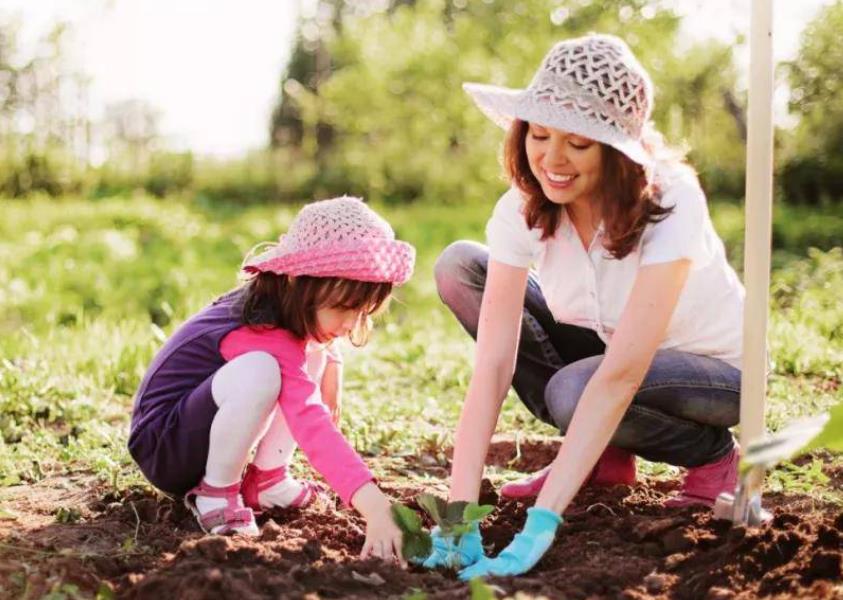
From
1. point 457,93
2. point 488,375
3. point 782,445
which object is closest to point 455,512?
point 488,375

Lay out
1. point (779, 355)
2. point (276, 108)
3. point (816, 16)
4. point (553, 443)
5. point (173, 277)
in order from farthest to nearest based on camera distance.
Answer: point (276, 108) → point (816, 16) → point (173, 277) → point (779, 355) → point (553, 443)

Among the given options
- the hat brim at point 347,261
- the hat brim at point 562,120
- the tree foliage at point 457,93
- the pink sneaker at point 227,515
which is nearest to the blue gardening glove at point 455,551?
the pink sneaker at point 227,515

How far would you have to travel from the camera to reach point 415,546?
213cm

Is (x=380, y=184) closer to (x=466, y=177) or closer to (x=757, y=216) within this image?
(x=466, y=177)

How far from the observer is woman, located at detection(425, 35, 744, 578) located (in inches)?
85.9

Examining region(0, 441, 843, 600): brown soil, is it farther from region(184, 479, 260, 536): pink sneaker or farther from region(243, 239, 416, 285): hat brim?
region(243, 239, 416, 285): hat brim

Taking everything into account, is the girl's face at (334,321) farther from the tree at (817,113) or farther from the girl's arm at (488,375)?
the tree at (817,113)

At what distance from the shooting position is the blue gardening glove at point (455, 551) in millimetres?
2139

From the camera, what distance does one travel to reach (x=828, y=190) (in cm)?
1050

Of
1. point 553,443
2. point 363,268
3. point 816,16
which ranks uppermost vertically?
point 816,16

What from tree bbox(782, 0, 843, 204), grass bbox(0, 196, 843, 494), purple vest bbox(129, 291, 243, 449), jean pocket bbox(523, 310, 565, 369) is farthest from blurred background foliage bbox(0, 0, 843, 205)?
purple vest bbox(129, 291, 243, 449)

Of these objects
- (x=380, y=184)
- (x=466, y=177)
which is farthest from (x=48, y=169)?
(x=466, y=177)

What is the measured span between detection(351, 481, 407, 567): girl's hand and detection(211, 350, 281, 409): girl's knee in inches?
11.3

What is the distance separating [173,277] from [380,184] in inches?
287
